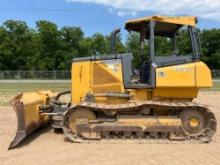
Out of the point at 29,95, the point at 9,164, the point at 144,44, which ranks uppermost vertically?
the point at 144,44

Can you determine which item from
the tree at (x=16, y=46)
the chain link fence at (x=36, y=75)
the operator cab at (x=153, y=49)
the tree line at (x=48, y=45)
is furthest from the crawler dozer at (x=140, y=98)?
the tree at (x=16, y=46)

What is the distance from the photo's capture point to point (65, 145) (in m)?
10.8

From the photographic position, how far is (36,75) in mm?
65562

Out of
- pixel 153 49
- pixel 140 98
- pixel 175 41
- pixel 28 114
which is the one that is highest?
pixel 175 41

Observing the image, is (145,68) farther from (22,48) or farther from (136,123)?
(22,48)

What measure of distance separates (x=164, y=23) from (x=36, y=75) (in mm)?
54981

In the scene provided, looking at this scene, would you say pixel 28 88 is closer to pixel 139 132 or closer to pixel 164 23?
pixel 164 23

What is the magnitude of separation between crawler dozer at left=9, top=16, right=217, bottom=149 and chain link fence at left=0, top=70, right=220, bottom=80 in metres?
48.8

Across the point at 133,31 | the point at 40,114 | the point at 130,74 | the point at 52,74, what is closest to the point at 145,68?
the point at 130,74

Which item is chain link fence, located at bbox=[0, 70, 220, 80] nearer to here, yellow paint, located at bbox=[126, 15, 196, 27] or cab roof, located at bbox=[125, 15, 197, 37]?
cab roof, located at bbox=[125, 15, 197, 37]

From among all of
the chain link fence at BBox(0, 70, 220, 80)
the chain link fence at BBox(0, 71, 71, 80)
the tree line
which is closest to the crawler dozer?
the chain link fence at BBox(0, 71, 71, 80)

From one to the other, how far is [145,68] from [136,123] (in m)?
1.47

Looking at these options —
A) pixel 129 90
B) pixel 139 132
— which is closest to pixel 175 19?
pixel 129 90

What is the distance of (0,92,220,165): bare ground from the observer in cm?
920
